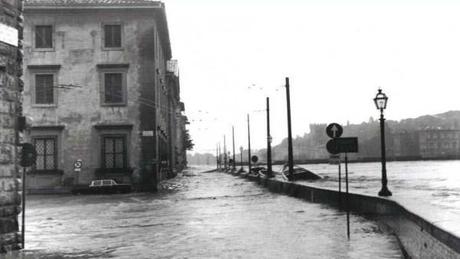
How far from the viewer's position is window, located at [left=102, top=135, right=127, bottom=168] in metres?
35.0

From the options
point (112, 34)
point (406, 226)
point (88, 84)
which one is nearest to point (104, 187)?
point (88, 84)

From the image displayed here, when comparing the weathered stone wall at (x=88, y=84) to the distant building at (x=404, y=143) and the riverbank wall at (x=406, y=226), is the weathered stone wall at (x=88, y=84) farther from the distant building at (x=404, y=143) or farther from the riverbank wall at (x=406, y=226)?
the distant building at (x=404, y=143)

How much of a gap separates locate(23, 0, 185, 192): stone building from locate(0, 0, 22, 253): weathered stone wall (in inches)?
891

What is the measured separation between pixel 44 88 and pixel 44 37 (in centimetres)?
325

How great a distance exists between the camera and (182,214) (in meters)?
19.5

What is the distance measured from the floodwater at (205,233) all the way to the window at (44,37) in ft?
52.9

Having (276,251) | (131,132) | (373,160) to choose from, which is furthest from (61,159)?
(373,160)

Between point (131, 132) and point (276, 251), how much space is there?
81.9ft

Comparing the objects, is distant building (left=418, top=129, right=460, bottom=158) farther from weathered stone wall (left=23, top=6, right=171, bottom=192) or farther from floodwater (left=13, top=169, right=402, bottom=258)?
floodwater (left=13, top=169, right=402, bottom=258)

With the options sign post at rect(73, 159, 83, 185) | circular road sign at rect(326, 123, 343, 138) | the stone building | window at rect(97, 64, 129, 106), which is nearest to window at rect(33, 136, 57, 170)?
the stone building

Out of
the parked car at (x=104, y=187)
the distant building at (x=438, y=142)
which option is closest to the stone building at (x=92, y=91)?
the parked car at (x=104, y=187)

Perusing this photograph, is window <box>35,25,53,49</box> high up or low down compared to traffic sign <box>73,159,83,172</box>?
up

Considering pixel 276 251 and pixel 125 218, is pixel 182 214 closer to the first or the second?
pixel 125 218

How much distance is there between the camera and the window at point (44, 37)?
117 feet
